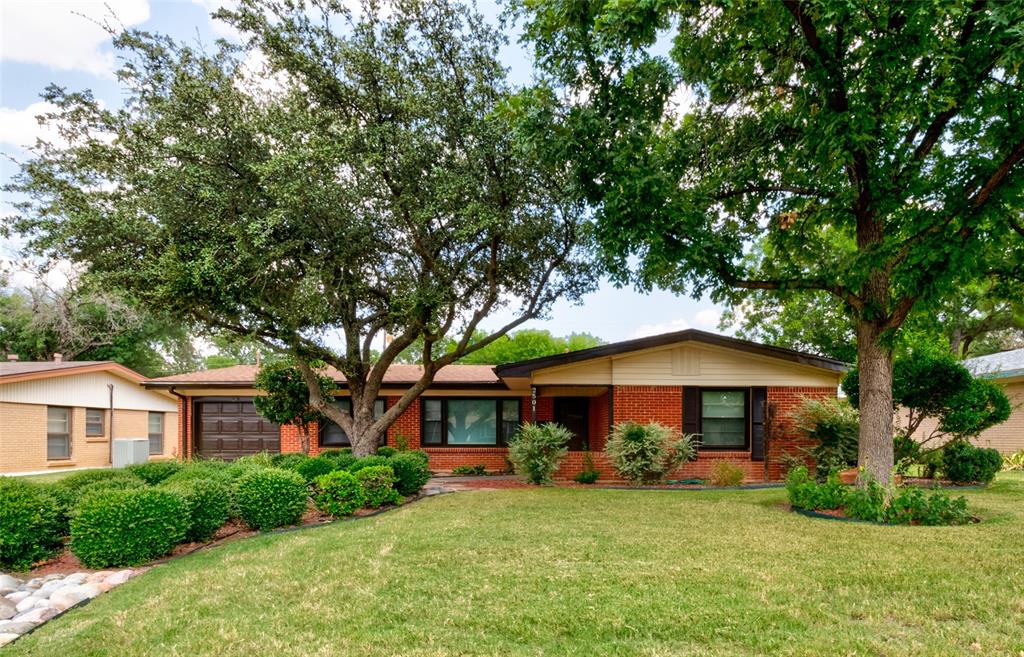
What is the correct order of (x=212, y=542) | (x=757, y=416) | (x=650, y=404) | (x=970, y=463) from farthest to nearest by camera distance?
1. (x=757, y=416)
2. (x=650, y=404)
3. (x=970, y=463)
4. (x=212, y=542)

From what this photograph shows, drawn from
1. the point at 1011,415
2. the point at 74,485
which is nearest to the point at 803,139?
A: the point at 74,485

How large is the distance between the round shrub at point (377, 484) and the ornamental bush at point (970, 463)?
1076 centimetres

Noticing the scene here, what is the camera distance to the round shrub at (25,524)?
613cm

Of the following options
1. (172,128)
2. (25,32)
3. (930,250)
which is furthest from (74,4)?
(930,250)

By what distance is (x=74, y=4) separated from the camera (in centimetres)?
1040

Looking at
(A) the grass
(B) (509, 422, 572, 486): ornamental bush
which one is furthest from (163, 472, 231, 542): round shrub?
(B) (509, 422, 572, 486): ornamental bush

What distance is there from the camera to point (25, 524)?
6.24 metres

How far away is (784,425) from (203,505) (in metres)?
11.7

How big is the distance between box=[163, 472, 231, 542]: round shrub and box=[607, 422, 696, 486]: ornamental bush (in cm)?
761

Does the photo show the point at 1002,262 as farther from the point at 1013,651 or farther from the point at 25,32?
the point at 25,32

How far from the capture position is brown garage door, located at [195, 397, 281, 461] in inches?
704

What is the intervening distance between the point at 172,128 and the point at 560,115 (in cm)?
696

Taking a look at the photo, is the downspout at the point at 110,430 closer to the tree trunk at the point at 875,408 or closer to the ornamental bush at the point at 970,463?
the tree trunk at the point at 875,408

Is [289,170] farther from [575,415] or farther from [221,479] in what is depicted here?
[575,415]
